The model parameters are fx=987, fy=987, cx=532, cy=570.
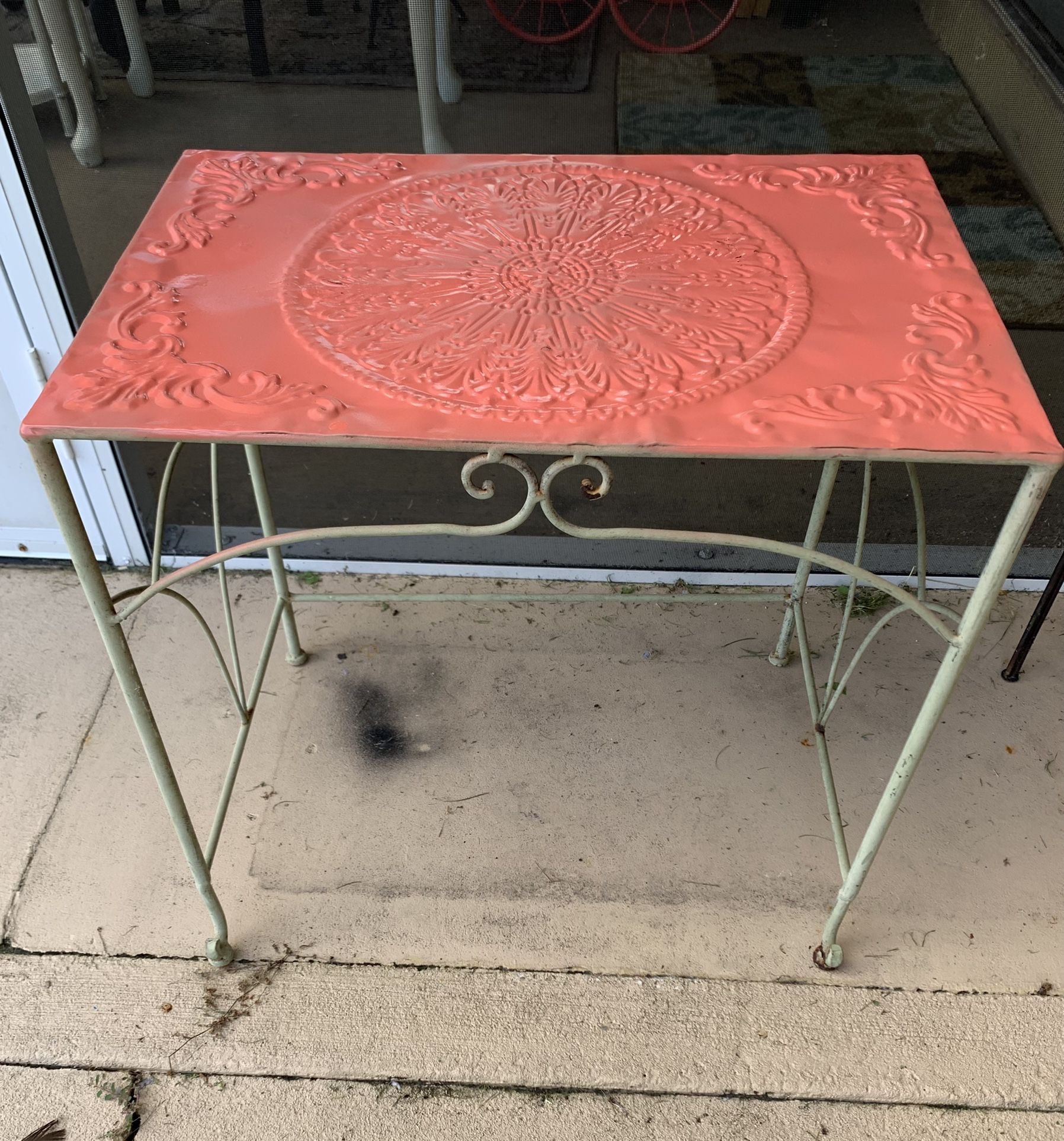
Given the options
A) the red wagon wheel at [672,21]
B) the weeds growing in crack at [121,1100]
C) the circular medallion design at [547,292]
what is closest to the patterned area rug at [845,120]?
the red wagon wheel at [672,21]

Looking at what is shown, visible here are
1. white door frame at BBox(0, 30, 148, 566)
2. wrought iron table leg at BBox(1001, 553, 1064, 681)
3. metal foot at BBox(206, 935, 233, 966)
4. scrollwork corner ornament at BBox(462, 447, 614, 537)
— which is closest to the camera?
scrollwork corner ornament at BBox(462, 447, 614, 537)

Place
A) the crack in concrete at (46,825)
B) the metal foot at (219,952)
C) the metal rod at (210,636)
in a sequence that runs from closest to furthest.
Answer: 1. the metal rod at (210,636)
2. the metal foot at (219,952)
3. the crack in concrete at (46,825)

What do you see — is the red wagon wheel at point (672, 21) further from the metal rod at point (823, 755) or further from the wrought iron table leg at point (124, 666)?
the wrought iron table leg at point (124, 666)

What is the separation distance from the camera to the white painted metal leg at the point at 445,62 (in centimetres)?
200

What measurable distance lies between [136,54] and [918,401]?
1769 mm

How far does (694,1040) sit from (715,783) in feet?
1.82

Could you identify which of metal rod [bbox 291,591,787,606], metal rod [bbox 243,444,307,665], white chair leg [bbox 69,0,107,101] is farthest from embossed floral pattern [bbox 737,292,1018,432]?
white chair leg [bbox 69,0,107,101]

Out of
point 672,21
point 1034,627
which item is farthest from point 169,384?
point 1034,627

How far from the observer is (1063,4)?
6.49ft

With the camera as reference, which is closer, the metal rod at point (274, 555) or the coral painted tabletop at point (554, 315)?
the coral painted tabletop at point (554, 315)

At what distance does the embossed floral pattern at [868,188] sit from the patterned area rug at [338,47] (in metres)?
0.52

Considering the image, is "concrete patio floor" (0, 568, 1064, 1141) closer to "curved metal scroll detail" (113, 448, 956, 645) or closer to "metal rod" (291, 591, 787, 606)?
"metal rod" (291, 591, 787, 606)

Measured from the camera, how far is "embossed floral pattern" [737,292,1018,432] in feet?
4.06

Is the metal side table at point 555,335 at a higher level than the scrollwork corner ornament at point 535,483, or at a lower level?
higher
